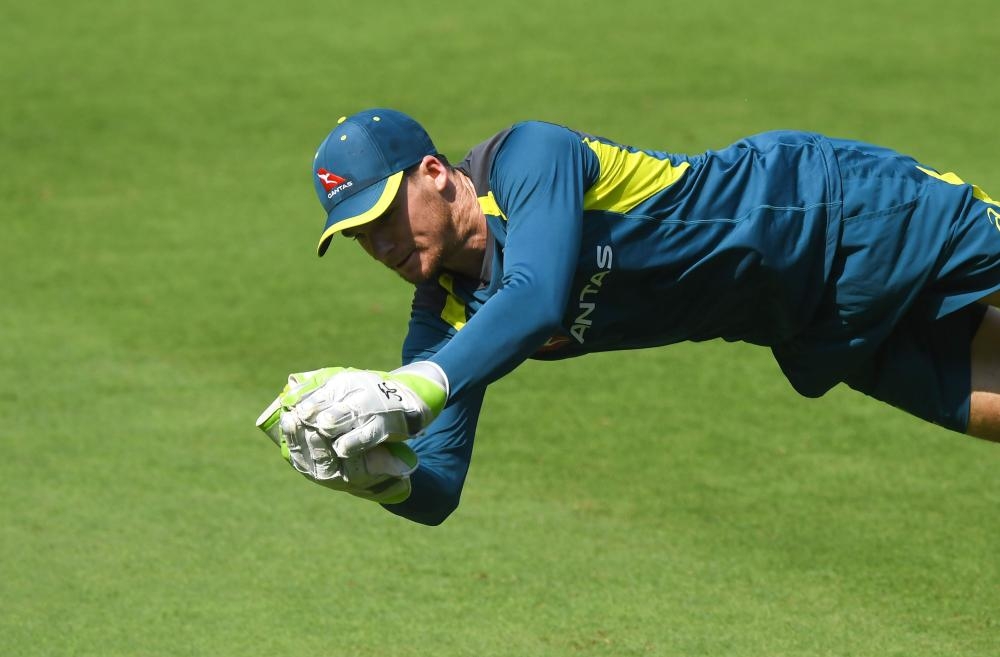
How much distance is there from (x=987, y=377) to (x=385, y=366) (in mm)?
3233

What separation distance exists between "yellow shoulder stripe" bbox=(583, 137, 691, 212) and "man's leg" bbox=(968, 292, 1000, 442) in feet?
3.01

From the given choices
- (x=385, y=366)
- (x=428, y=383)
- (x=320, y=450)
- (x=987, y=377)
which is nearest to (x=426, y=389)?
(x=428, y=383)

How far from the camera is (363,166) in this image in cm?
341

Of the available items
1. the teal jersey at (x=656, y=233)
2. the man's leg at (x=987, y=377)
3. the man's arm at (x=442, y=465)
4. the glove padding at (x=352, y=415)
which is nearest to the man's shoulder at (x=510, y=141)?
the teal jersey at (x=656, y=233)

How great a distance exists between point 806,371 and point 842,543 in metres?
1.19

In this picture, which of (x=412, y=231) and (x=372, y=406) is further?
(x=412, y=231)

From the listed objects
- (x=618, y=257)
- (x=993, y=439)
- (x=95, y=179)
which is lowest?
(x=95, y=179)

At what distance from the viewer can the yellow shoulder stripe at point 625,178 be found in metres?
3.51

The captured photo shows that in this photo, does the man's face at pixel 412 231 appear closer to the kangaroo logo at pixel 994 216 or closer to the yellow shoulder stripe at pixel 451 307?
the yellow shoulder stripe at pixel 451 307

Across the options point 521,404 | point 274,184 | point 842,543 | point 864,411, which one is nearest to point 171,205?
point 274,184

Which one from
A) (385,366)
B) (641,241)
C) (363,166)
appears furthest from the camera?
(385,366)

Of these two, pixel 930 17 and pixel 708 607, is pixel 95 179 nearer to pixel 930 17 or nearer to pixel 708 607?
pixel 708 607

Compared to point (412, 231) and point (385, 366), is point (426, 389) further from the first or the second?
point (385, 366)

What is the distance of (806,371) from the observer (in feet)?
13.1
